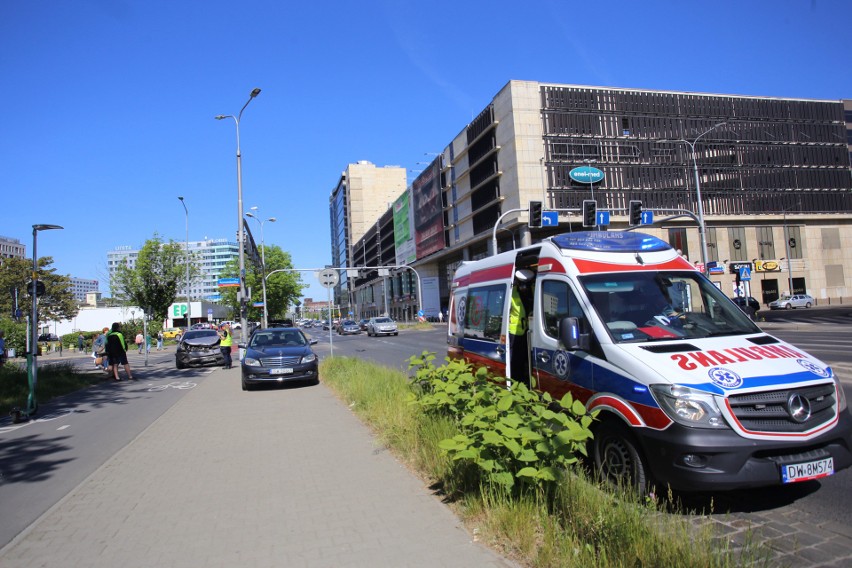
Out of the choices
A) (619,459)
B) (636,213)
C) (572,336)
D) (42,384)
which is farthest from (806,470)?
(636,213)

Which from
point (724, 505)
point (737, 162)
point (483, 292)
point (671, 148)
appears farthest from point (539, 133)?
point (724, 505)

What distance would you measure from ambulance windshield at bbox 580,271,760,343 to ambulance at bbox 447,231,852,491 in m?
0.01

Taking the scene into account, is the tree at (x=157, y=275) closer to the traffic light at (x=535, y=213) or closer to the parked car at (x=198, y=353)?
the parked car at (x=198, y=353)

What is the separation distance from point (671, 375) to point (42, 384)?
15941mm

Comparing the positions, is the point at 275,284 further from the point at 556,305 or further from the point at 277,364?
the point at 556,305

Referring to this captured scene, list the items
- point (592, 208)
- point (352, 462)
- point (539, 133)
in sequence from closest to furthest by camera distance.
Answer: point (352, 462), point (592, 208), point (539, 133)

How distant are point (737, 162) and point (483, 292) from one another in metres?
64.7

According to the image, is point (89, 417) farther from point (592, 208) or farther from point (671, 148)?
point (671, 148)

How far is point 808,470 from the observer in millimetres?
4090

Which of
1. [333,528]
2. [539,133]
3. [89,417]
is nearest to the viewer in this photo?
[333,528]

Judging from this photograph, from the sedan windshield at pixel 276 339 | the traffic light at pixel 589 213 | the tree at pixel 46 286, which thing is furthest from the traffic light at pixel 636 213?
the tree at pixel 46 286

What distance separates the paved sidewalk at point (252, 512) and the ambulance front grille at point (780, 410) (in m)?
2.06

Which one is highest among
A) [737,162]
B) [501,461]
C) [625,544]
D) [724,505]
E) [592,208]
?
[737,162]

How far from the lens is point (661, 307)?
17.9 ft
